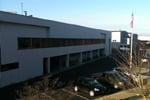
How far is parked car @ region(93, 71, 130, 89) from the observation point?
32.2m

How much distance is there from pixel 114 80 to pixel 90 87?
4.78 m

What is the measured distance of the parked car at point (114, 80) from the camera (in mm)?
32219

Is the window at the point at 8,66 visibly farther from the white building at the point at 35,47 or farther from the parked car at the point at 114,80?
the parked car at the point at 114,80

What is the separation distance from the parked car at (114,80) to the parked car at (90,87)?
6.00 feet

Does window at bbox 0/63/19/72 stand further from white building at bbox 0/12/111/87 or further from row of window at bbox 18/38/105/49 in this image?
row of window at bbox 18/38/105/49

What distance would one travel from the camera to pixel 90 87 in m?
29.8

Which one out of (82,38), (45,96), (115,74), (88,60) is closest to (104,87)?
(115,74)

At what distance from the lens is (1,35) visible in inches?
1241

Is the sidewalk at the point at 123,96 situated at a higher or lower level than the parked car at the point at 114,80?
lower

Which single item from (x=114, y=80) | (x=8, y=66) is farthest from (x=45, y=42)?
(x=114, y=80)

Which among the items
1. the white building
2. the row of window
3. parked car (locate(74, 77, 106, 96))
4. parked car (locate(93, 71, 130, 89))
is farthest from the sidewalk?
the row of window

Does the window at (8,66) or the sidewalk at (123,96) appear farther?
the window at (8,66)

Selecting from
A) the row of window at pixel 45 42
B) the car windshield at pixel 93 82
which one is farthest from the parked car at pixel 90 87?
the row of window at pixel 45 42

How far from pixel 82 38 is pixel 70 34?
7974 mm
